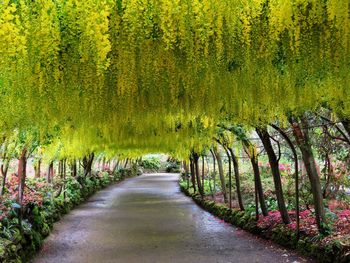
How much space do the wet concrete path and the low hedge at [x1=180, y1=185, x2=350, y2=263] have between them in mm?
171

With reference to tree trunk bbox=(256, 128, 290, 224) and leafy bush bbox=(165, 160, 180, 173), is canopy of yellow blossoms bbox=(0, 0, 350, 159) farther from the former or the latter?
leafy bush bbox=(165, 160, 180, 173)

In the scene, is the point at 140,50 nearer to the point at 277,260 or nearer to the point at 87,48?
the point at 87,48

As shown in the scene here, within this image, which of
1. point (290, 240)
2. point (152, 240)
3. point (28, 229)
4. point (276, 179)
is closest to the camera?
point (290, 240)

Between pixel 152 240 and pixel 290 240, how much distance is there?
2979 millimetres

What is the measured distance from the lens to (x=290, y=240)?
6922 mm

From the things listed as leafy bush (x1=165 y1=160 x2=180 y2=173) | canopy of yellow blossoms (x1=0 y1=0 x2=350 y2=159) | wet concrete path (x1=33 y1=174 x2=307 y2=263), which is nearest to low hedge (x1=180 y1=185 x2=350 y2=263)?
wet concrete path (x1=33 y1=174 x2=307 y2=263)

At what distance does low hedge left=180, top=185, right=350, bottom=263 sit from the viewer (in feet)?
17.5

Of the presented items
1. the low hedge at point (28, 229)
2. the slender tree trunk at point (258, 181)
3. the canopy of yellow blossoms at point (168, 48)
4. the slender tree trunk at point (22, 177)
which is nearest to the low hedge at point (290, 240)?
the slender tree trunk at point (258, 181)

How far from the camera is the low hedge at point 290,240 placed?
Answer: 17.5 feet

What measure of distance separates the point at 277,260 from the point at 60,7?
5216 mm

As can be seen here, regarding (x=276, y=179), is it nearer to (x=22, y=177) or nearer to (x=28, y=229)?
(x=28, y=229)

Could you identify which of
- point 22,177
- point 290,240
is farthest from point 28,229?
point 290,240

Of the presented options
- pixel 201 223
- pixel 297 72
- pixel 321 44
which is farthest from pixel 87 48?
pixel 201 223

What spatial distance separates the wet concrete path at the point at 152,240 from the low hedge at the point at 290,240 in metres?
0.17
